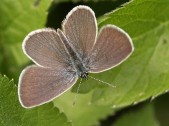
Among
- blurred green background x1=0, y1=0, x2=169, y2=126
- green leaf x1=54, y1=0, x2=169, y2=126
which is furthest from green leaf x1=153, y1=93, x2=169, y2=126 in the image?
green leaf x1=54, y1=0, x2=169, y2=126

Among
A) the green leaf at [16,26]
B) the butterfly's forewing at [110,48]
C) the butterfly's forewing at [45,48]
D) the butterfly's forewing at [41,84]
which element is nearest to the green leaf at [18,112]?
the butterfly's forewing at [41,84]

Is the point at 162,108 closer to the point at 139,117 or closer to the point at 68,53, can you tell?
the point at 139,117

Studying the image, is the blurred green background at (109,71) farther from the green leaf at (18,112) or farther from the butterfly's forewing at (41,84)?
the butterfly's forewing at (41,84)

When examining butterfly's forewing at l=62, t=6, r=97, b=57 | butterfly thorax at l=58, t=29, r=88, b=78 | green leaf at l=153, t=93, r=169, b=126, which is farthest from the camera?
green leaf at l=153, t=93, r=169, b=126

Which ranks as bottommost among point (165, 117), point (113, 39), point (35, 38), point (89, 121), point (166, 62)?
point (165, 117)

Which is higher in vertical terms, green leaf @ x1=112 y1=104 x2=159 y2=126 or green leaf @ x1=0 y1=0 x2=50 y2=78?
green leaf @ x1=0 y1=0 x2=50 y2=78

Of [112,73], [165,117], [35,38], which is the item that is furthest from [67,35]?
[165,117]

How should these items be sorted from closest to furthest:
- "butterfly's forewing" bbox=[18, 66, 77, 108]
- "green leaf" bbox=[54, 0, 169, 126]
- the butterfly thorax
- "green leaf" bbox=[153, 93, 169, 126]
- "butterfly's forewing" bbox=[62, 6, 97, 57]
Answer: "butterfly's forewing" bbox=[18, 66, 77, 108], "butterfly's forewing" bbox=[62, 6, 97, 57], the butterfly thorax, "green leaf" bbox=[54, 0, 169, 126], "green leaf" bbox=[153, 93, 169, 126]

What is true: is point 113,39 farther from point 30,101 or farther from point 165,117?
point 165,117

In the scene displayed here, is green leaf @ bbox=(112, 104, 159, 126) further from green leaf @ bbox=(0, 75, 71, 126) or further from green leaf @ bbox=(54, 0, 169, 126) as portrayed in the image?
green leaf @ bbox=(0, 75, 71, 126)
